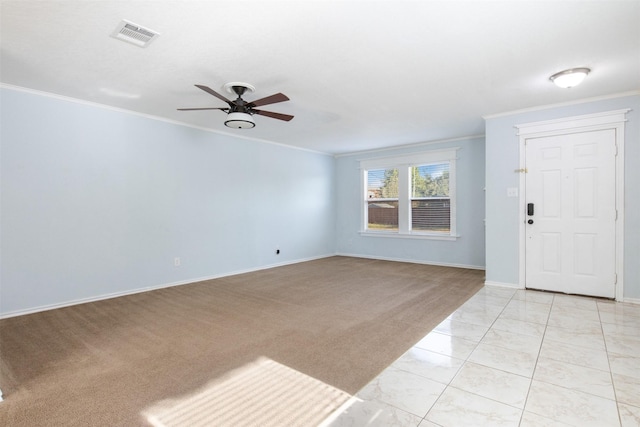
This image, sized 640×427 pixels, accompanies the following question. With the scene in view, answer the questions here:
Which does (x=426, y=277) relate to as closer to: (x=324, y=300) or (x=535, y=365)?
(x=324, y=300)

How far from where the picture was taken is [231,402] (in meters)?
1.88

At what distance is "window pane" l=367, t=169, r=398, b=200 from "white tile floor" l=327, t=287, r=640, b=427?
3947 millimetres

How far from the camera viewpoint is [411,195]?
6.61m

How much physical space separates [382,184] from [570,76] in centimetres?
419

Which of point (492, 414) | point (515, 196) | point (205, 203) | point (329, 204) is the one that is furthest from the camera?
point (329, 204)

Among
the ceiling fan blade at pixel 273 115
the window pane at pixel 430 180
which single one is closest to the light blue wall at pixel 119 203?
the ceiling fan blade at pixel 273 115

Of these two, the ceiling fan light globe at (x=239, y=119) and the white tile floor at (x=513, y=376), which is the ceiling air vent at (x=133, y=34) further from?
the white tile floor at (x=513, y=376)

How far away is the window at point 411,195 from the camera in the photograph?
6.17 metres

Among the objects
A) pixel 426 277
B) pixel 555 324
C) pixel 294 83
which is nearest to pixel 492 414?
pixel 555 324

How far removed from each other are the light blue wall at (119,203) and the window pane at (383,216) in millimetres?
2190

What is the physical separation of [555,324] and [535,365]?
3.45 ft

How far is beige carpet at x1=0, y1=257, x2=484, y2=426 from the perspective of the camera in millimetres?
1820

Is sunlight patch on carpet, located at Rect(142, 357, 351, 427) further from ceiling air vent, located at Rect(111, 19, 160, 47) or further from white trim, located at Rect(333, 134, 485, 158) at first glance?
white trim, located at Rect(333, 134, 485, 158)

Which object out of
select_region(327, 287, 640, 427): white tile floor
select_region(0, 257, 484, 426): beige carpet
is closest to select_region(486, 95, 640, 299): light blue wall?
select_region(0, 257, 484, 426): beige carpet
